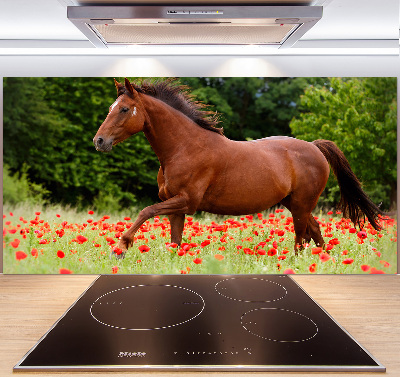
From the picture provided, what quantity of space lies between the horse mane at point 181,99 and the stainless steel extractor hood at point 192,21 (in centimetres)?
62

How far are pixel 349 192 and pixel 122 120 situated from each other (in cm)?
124

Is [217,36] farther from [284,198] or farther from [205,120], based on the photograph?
[284,198]

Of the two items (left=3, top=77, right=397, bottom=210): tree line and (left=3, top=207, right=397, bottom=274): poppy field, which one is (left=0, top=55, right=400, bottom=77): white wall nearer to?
(left=3, top=77, right=397, bottom=210): tree line

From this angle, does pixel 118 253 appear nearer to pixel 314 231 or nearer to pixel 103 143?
pixel 103 143

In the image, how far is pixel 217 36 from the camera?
1.29 metres

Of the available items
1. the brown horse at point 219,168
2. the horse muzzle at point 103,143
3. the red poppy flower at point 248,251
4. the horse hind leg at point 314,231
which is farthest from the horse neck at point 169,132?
the horse hind leg at point 314,231

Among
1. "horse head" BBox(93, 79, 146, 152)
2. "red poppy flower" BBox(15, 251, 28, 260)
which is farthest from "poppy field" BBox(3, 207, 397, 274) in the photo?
"horse head" BBox(93, 79, 146, 152)

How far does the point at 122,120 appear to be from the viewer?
1790 mm

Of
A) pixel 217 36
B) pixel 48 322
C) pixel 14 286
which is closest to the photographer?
pixel 48 322

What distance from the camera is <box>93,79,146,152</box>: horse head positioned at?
1.76m

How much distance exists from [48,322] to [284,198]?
133 cm

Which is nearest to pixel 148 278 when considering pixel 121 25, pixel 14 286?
pixel 14 286

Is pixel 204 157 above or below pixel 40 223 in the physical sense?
above

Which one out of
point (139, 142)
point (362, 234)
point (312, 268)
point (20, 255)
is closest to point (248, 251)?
point (312, 268)
